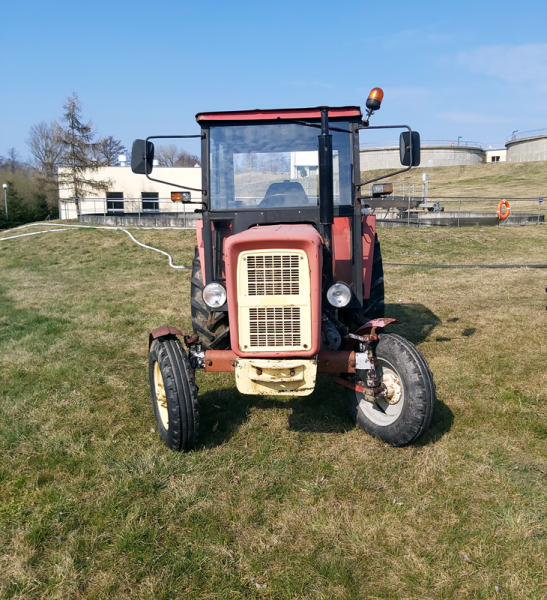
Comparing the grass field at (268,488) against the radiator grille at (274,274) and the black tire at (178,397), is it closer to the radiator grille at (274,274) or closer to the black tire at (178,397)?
the black tire at (178,397)

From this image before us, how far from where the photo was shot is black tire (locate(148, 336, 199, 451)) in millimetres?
3812

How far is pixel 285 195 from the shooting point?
4.85 metres

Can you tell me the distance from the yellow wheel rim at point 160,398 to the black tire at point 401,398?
146 cm

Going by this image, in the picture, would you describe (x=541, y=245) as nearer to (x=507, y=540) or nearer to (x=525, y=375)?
(x=525, y=375)

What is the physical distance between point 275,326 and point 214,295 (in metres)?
0.84

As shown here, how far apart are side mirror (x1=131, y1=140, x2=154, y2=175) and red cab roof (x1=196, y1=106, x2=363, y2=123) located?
494 millimetres

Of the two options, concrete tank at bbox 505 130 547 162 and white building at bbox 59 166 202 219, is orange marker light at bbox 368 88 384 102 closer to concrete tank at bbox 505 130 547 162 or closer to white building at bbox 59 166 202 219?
white building at bbox 59 166 202 219

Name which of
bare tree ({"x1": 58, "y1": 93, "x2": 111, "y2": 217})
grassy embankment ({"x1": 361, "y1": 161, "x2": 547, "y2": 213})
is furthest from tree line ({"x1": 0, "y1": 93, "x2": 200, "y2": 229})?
grassy embankment ({"x1": 361, "y1": 161, "x2": 547, "y2": 213})

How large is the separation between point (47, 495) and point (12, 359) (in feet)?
10.4

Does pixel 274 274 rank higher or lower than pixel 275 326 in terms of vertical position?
higher

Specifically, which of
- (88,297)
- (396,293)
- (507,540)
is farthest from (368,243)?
(88,297)

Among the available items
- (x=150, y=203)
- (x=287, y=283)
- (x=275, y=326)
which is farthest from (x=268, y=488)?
(x=150, y=203)

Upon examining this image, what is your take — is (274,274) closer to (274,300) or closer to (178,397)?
(274,300)

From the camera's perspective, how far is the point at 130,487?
3.53m
